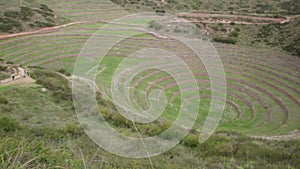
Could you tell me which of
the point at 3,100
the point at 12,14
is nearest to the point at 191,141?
the point at 3,100

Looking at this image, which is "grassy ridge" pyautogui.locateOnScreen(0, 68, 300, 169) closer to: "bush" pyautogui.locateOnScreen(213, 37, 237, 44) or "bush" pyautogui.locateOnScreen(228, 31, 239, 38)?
"bush" pyautogui.locateOnScreen(213, 37, 237, 44)

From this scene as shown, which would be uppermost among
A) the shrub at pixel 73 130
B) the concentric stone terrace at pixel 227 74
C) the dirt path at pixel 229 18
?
the dirt path at pixel 229 18

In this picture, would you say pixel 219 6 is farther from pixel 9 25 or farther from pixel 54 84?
pixel 54 84

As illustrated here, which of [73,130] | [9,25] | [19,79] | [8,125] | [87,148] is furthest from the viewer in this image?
[9,25]

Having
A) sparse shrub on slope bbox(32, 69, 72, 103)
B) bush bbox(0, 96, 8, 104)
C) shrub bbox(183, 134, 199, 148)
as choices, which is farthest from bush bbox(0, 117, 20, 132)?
shrub bbox(183, 134, 199, 148)

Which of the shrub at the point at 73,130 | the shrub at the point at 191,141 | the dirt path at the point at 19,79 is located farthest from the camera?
the dirt path at the point at 19,79

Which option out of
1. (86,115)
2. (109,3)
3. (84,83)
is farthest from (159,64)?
(109,3)

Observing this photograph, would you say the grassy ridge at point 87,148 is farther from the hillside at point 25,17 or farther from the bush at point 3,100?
the hillside at point 25,17

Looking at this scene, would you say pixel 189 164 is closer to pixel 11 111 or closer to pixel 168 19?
pixel 11 111

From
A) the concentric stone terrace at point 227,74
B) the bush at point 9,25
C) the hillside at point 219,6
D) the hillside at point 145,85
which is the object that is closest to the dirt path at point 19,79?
the hillside at point 145,85

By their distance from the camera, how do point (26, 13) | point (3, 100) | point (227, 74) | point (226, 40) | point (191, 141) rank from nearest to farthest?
1. point (191, 141)
2. point (3, 100)
3. point (227, 74)
4. point (26, 13)
5. point (226, 40)

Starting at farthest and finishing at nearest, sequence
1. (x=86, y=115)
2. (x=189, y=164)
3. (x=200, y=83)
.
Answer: (x=200, y=83), (x=86, y=115), (x=189, y=164)
